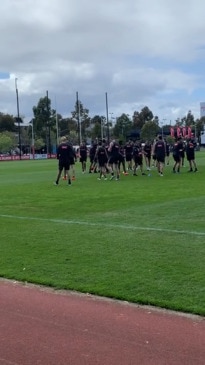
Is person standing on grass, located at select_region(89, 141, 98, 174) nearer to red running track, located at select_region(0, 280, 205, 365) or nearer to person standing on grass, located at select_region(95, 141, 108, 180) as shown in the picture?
person standing on grass, located at select_region(95, 141, 108, 180)

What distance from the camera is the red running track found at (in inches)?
183

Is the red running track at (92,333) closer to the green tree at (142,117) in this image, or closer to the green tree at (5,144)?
the green tree at (5,144)

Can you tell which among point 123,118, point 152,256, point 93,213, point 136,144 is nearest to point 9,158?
point 123,118

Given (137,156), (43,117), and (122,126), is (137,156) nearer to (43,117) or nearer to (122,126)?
(43,117)

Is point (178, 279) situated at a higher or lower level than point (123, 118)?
lower

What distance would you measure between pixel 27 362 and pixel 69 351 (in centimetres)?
40

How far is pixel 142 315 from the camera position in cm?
566

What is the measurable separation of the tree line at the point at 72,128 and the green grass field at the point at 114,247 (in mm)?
77003

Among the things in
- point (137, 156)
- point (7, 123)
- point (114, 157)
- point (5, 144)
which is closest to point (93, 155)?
point (137, 156)

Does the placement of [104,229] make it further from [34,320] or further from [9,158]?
[9,158]

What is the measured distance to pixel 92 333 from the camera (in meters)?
5.21

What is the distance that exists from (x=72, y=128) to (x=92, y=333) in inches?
4788

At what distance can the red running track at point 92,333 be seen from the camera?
183 inches

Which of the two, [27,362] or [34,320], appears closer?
[27,362]
